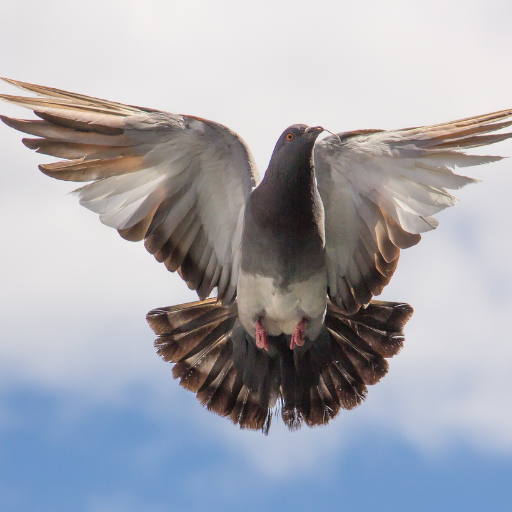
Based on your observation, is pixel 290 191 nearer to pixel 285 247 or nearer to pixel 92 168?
pixel 285 247

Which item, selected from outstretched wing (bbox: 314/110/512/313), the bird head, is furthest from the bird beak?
outstretched wing (bbox: 314/110/512/313)

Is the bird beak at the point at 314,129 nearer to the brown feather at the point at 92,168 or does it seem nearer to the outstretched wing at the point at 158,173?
the outstretched wing at the point at 158,173

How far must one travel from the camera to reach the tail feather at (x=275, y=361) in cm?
730

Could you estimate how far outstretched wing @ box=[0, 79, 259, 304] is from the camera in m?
5.99

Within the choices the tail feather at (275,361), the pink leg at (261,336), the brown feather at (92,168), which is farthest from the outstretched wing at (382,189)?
the brown feather at (92,168)

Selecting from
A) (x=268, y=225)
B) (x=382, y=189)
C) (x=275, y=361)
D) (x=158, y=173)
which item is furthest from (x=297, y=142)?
(x=275, y=361)

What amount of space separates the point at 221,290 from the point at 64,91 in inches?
98.7

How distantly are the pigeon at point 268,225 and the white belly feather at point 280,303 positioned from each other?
1cm

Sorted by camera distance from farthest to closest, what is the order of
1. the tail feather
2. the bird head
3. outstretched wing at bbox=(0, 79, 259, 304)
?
the tail feather → the bird head → outstretched wing at bbox=(0, 79, 259, 304)

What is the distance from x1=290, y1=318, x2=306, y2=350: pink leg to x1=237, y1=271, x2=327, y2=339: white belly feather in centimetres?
4

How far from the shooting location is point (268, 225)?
6.40 metres

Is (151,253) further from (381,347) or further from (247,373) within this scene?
(381,347)

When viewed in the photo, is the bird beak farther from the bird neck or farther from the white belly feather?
the white belly feather

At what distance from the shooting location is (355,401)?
7402 mm
